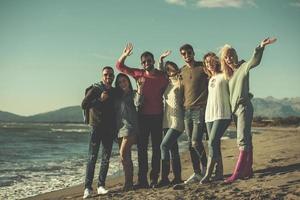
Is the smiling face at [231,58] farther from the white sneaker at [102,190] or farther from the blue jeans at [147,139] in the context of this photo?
the white sneaker at [102,190]

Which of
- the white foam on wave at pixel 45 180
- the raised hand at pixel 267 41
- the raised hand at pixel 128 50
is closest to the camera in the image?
the raised hand at pixel 267 41

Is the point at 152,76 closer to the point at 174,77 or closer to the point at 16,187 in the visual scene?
the point at 174,77

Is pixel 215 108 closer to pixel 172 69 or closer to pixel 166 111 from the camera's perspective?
pixel 166 111

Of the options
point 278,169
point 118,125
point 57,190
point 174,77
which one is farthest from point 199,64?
point 57,190

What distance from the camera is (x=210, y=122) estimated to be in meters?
6.65

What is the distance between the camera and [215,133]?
6.52 m

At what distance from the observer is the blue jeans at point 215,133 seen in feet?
21.4

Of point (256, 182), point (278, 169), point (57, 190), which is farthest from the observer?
point (57, 190)

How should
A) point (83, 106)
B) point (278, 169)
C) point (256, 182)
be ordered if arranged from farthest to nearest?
point (278, 169), point (83, 106), point (256, 182)

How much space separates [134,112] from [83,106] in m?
0.88

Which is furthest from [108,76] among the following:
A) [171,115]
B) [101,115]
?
[171,115]

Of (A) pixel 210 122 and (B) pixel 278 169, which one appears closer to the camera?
(A) pixel 210 122

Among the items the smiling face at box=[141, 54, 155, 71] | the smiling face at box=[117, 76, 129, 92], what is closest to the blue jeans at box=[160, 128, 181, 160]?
the smiling face at box=[117, 76, 129, 92]

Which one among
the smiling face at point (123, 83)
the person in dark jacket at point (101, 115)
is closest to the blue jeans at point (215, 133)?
the smiling face at point (123, 83)
